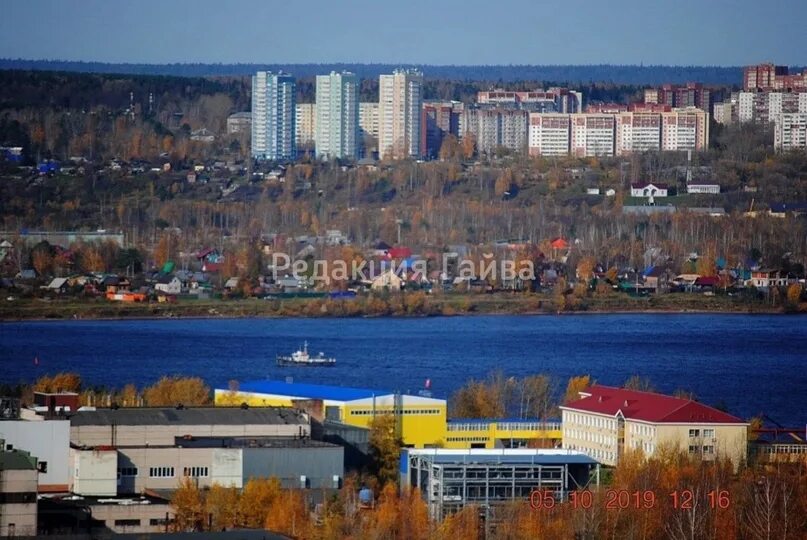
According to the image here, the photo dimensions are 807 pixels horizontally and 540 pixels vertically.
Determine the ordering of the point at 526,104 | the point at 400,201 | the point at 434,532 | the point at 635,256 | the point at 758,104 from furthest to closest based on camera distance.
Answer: the point at 526,104 < the point at 758,104 < the point at 400,201 < the point at 635,256 < the point at 434,532

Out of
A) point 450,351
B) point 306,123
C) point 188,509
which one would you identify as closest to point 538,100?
point 306,123

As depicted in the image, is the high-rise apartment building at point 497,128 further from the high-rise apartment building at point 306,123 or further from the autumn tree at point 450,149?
the high-rise apartment building at point 306,123

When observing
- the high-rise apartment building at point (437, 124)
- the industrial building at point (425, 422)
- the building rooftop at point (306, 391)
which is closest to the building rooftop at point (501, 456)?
the industrial building at point (425, 422)

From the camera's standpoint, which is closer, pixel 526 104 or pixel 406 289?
pixel 406 289

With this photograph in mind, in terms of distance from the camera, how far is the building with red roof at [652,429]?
12481 millimetres

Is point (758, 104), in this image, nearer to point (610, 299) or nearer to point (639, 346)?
point (610, 299)

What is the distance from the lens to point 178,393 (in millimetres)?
14562

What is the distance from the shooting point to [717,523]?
10.1m

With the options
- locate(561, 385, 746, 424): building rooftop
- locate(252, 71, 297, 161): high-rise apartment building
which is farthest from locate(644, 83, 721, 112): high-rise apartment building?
locate(561, 385, 746, 424): building rooftop

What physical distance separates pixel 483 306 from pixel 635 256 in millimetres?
3755

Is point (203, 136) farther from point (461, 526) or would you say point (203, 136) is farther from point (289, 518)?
point (289, 518)

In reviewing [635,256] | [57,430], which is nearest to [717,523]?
[57,430]

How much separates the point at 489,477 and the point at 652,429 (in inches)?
70.5
